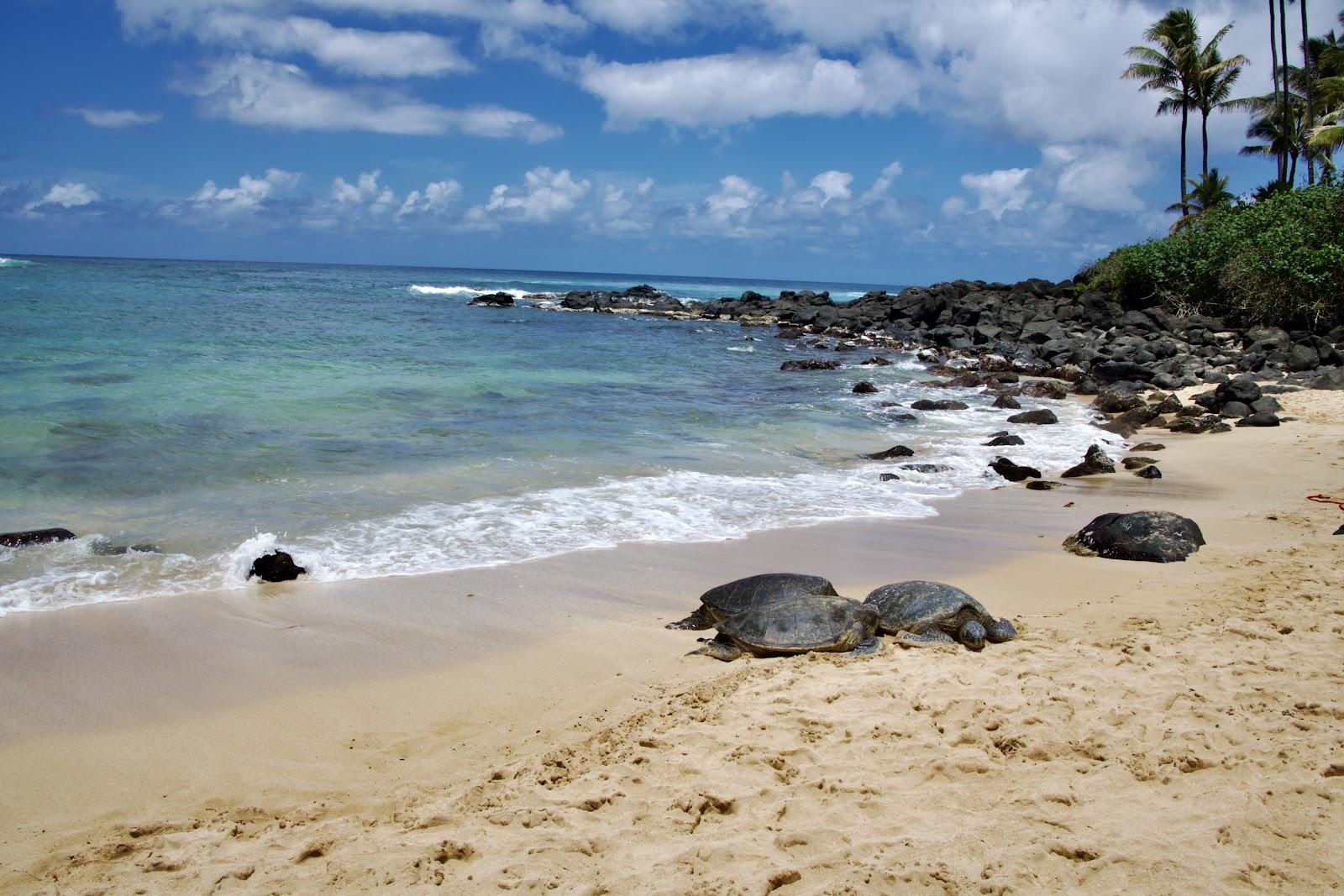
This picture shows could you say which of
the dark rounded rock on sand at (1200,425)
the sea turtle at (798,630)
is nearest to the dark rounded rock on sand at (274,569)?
the sea turtle at (798,630)

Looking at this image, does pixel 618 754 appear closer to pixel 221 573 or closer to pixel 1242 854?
pixel 1242 854

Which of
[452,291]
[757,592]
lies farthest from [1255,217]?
[452,291]

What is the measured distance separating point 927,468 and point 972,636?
22.0 feet

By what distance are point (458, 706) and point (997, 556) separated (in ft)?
17.8

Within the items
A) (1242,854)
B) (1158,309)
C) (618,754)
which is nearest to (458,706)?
(618,754)

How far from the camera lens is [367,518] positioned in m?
8.78

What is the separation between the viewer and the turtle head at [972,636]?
556 centimetres

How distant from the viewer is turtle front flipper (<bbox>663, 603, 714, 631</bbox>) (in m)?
6.15

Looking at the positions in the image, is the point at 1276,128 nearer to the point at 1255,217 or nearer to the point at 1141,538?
the point at 1255,217

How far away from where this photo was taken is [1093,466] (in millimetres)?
11719

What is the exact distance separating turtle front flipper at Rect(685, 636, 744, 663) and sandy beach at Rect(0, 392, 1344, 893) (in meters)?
0.14

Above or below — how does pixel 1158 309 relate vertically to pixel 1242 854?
above

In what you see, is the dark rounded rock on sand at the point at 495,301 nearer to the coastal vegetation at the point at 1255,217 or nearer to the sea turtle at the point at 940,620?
the coastal vegetation at the point at 1255,217

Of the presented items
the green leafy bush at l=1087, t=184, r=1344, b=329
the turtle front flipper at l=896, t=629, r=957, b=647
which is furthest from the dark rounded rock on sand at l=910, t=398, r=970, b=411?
the turtle front flipper at l=896, t=629, r=957, b=647
